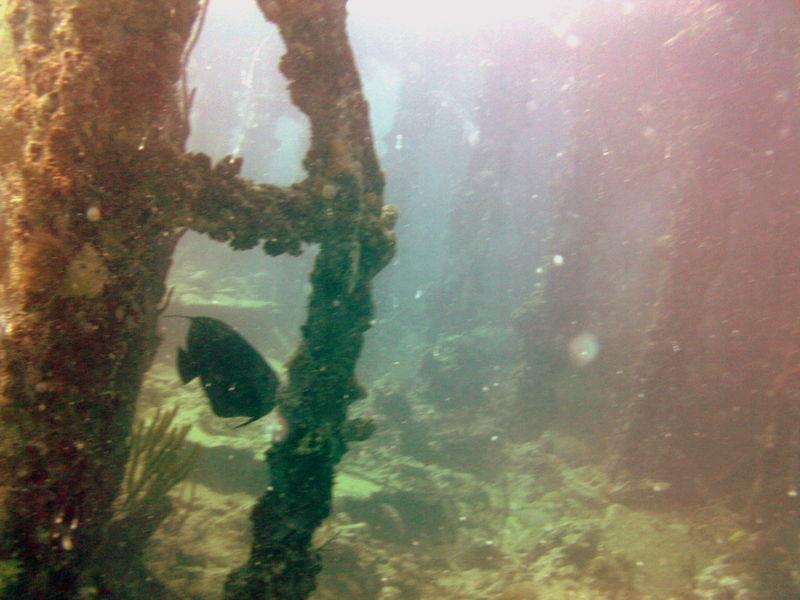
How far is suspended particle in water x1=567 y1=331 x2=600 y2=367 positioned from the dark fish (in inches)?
455

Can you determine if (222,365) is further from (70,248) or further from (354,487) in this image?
(354,487)

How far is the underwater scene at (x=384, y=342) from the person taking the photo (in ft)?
9.98

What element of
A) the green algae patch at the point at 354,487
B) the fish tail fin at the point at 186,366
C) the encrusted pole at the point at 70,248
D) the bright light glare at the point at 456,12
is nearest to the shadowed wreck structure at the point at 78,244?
the encrusted pole at the point at 70,248

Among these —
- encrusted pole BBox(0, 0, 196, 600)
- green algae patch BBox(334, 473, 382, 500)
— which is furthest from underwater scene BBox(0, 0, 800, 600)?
green algae patch BBox(334, 473, 382, 500)

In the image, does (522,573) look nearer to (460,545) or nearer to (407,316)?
(460,545)

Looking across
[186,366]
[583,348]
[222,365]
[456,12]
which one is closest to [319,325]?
[222,365]

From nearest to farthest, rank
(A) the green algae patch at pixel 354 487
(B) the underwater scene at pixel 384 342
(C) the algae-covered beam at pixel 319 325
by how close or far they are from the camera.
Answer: (B) the underwater scene at pixel 384 342 < (C) the algae-covered beam at pixel 319 325 < (A) the green algae patch at pixel 354 487

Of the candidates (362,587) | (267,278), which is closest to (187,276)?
(267,278)

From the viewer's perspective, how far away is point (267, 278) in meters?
22.5

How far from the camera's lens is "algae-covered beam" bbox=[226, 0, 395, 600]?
4.42m

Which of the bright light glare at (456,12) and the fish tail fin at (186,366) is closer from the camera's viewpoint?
the fish tail fin at (186,366)

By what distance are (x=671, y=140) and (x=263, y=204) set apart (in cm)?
975

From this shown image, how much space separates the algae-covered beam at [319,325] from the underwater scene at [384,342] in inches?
1.0

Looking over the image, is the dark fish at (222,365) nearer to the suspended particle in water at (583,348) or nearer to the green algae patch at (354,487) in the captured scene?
the green algae patch at (354,487)
